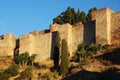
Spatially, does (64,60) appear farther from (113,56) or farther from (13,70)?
(13,70)

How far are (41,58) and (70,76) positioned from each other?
9.83 m

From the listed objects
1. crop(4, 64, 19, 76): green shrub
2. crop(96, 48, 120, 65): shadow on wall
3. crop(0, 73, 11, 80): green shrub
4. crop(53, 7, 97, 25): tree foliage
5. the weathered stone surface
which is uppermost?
crop(53, 7, 97, 25): tree foliage

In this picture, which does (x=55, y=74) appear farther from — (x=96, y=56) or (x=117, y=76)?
(x=117, y=76)

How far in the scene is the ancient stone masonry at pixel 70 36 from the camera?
4072cm

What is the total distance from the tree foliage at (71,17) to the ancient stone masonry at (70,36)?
475 centimetres

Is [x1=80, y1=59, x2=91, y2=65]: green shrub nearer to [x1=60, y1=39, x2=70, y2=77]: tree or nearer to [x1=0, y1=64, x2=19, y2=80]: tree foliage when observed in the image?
[x1=60, y1=39, x2=70, y2=77]: tree

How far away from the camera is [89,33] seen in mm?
42406

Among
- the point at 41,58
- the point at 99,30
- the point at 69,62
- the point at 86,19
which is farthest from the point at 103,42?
the point at 86,19

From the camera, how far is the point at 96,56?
1543 inches

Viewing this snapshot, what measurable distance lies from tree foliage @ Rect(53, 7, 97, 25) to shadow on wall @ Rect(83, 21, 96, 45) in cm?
856

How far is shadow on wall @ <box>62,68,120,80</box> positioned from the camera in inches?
1274

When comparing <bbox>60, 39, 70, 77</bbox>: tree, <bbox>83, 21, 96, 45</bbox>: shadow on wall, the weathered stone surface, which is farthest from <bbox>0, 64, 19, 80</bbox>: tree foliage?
the weathered stone surface

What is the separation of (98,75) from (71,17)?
19128 mm

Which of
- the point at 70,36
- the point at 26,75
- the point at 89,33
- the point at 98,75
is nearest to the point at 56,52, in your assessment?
the point at 70,36
